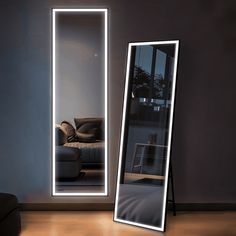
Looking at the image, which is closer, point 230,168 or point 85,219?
point 85,219

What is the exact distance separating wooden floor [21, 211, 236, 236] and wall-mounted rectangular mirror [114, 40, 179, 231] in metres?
0.18

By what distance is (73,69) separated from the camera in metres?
3.96

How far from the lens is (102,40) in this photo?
3.93 meters

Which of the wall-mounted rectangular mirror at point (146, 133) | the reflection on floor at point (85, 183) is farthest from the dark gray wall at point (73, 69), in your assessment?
the reflection on floor at point (85, 183)

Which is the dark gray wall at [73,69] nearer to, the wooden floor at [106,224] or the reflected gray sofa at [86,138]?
the reflected gray sofa at [86,138]

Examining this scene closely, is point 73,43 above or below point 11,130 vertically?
above

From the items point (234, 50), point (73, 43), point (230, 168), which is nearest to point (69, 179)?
point (73, 43)

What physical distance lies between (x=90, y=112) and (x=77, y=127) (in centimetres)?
22

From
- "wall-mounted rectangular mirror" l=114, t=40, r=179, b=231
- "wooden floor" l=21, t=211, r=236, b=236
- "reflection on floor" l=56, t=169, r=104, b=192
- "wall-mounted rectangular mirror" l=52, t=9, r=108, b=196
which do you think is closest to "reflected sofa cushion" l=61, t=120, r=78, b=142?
"wall-mounted rectangular mirror" l=52, t=9, r=108, b=196

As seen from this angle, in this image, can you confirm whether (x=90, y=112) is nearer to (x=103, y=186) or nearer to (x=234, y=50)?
(x=103, y=186)

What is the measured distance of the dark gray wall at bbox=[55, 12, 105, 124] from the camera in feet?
12.9

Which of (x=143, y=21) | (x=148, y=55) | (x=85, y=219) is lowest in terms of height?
(x=85, y=219)

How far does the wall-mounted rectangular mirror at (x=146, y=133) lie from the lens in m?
3.55

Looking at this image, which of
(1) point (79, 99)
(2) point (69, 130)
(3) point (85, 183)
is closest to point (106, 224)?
(3) point (85, 183)
